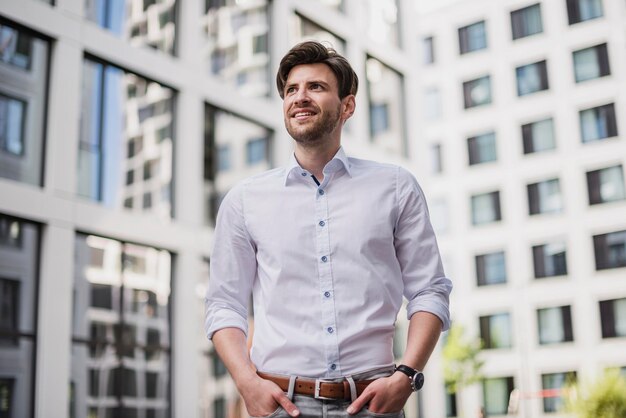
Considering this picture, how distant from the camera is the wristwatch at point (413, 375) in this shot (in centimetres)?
261

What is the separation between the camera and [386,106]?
2434 cm

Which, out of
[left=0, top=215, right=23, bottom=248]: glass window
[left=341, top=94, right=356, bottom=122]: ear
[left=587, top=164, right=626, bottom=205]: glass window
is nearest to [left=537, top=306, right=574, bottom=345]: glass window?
[left=587, top=164, right=626, bottom=205]: glass window

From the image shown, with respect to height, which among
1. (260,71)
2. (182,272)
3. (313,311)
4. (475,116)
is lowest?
(313,311)

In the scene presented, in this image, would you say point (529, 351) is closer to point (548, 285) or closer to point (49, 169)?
point (548, 285)

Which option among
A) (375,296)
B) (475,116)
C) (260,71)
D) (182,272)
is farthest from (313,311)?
(475,116)

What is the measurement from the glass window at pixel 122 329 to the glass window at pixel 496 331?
29.7 meters

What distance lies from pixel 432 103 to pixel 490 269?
10.1 m

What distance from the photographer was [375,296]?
2.74m

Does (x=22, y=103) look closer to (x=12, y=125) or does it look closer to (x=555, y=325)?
(x=12, y=125)

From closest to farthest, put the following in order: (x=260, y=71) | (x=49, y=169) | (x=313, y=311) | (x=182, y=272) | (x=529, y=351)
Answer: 1. (x=313, y=311)
2. (x=49, y=169)
3. (x=182, y=272)
4. (x=260, y=71)
5. (x=529, y=351)

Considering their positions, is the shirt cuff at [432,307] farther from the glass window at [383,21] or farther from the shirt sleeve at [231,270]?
the glass window at [383,21]

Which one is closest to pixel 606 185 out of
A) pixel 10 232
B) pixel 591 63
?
pixel 591 63

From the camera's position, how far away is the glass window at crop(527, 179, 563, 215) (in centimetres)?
4269

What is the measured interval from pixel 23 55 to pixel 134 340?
5.25m
